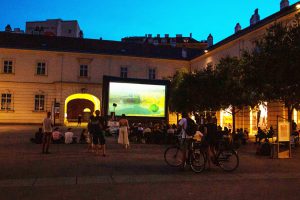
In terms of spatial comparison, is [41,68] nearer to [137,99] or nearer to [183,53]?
[137,99]

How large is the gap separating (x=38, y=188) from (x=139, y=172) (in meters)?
3.62

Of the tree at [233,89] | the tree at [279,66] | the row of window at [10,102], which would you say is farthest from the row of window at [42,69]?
the tree at [279,66]

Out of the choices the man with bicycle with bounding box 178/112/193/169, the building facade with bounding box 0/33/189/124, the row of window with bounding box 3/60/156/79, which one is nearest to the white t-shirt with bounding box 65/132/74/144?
the man with bicycle with bounding box 178/112/193/169

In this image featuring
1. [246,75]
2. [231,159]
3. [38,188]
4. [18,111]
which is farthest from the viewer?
[18,111]

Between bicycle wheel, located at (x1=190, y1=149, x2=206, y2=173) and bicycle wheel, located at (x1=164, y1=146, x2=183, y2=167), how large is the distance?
0.68m

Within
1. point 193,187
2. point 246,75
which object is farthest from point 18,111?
point 193,187

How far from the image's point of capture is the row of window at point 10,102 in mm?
46875

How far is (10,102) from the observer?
47.1 meters

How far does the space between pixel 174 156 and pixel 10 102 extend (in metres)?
38.7

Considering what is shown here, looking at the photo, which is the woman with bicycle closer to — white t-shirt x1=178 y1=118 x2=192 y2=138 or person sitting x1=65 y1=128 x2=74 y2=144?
white t-shirt x1=178 y1=118 x2=192 y2=138

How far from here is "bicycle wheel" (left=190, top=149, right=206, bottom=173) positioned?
12.2 metres

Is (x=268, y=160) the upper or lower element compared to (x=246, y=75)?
lower

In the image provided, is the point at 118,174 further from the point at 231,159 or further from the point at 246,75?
the point at 246,75

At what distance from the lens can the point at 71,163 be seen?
1347 cm
